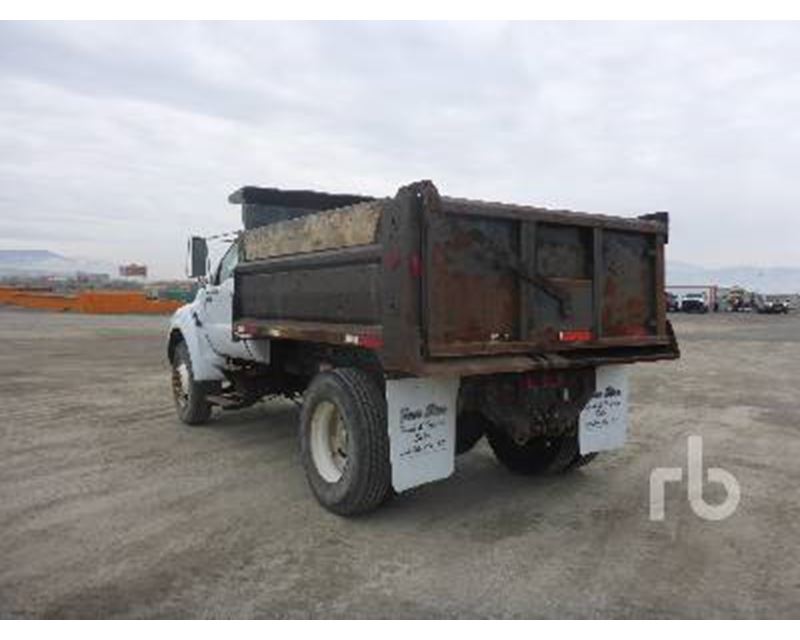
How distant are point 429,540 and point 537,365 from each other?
138 cm

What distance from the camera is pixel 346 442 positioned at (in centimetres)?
589

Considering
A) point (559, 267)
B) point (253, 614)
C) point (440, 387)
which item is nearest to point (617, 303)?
point (559, 267)

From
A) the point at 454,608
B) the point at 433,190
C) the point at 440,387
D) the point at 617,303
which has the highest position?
the point at 433,190

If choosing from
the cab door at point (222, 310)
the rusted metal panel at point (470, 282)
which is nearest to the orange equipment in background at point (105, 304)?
the cab door at point (222, 310)

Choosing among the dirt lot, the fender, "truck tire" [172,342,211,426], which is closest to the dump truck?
the dirt lot

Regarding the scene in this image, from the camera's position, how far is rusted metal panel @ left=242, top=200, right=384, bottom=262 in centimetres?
548

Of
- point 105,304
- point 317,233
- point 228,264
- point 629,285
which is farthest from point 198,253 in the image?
point 105,304

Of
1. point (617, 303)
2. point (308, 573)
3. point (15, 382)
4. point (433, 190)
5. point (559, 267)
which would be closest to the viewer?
point (308, 573)

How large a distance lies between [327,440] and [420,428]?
3.29ft

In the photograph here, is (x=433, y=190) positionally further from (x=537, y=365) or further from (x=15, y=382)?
(x=15, y=382)

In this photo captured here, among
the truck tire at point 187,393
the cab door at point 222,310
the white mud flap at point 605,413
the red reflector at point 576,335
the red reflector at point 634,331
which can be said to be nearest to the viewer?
the red reflector at point 576,335

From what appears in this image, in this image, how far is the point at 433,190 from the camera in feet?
16.3

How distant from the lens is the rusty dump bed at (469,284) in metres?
5.03

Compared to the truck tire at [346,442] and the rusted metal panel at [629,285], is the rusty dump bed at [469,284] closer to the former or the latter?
the rusted metal panel at [629,285]
